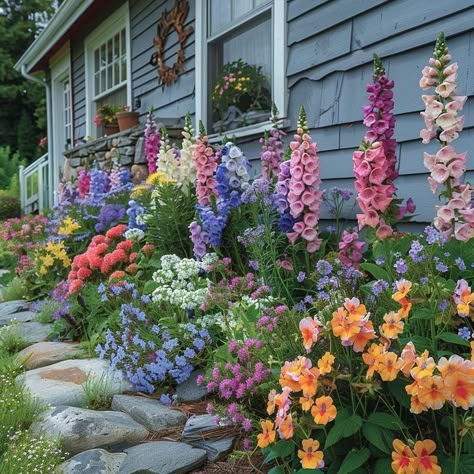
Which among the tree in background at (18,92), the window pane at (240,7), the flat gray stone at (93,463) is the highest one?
the tree in background at (18,92)

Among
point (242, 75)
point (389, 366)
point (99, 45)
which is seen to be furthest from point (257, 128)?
point (99, 45)

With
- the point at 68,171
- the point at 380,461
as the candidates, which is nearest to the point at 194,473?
the point at 380,461

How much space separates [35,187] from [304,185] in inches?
430

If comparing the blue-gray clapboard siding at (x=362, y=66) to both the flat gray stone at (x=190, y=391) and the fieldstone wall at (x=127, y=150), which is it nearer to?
the flat gray stone at (x=190, y=391)

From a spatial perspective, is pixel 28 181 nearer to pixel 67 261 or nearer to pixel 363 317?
pixel 67 261

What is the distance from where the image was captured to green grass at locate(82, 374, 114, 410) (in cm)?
259

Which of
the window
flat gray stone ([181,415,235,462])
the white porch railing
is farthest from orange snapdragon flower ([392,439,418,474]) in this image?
the window

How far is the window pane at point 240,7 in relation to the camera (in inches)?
194

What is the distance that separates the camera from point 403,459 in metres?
1.45

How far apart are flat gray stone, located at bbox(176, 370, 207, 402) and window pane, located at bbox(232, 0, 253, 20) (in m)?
3.35

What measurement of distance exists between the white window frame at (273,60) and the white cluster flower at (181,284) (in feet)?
4.52

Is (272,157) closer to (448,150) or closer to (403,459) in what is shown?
(448,150)

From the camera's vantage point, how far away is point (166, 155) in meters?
4.68

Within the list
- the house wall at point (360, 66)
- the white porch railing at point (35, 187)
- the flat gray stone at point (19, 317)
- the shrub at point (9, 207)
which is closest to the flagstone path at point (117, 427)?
the flat gray stone at point (19, 317)
